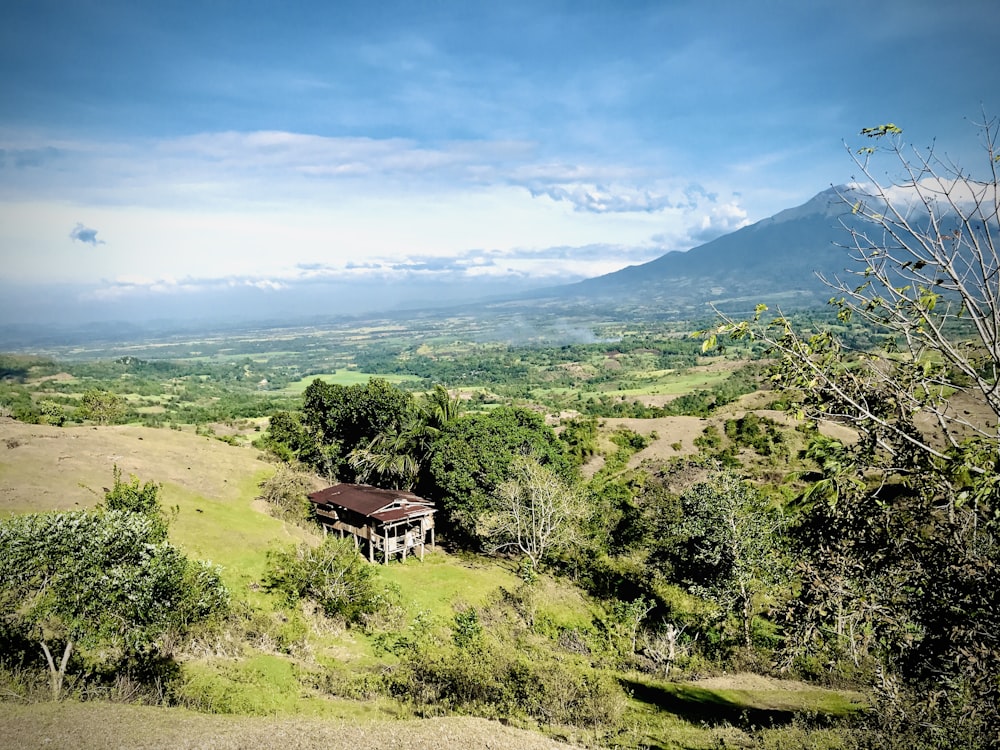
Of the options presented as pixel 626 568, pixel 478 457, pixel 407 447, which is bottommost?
pixel 626 568

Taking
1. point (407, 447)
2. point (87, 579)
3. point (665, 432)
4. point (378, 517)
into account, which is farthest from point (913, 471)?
point (665, 432)

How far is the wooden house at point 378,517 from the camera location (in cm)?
2317

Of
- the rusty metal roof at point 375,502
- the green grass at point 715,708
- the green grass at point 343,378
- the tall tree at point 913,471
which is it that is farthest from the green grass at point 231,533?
the green grass at point 343,378

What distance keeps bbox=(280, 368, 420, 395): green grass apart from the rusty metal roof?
8456 centimetres

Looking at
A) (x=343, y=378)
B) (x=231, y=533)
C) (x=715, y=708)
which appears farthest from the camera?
(x=343, y=378)

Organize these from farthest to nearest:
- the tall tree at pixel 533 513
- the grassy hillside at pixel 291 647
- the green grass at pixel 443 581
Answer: the tall tree at pixel 533 513 → the green grass at pixel 443 581 → the grassy hillside at pixel 291 647

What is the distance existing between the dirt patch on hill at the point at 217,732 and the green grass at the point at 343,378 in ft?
332

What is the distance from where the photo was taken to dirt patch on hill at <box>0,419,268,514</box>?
20609 mm

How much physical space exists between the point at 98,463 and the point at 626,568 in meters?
23.6

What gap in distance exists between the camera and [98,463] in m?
24.6

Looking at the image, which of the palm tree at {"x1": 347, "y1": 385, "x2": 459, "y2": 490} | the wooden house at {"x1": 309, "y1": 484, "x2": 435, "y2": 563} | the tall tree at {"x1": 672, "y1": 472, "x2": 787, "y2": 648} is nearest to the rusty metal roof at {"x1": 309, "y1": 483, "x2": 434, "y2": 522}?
the wooden house at {"x1": 309, "y1": 484, "x2": 435, "y2": 563}

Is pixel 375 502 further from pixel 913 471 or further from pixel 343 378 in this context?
pixel 343 378

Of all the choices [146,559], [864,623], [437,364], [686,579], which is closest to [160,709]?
[146,559]

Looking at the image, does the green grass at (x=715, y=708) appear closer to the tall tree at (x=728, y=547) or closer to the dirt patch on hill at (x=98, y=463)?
the tall tree at (x=728, y=547)
